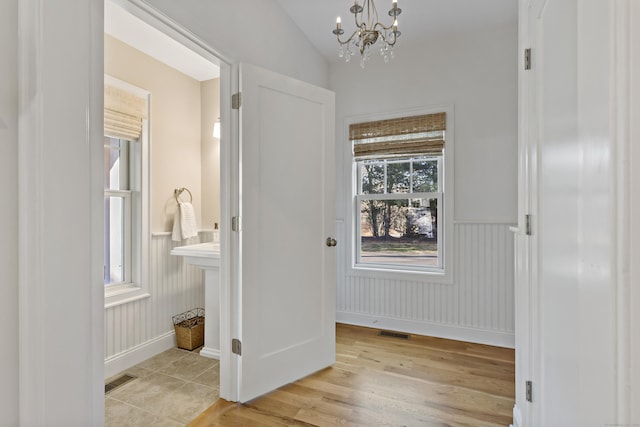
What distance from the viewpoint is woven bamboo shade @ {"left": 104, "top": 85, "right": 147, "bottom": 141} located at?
235 centimetres

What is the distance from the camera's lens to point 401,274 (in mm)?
3070

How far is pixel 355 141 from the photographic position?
328cm

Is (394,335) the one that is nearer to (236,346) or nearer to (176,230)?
(236,346)

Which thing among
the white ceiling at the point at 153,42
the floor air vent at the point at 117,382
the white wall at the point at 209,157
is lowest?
the floor air vent at the point at 117,382

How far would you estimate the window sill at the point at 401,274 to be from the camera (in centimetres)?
292

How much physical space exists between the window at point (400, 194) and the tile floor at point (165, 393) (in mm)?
1722

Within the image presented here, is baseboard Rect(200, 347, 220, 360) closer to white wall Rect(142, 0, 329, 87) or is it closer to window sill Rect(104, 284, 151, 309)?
window sill Rect(104, 284, 151, 309)
